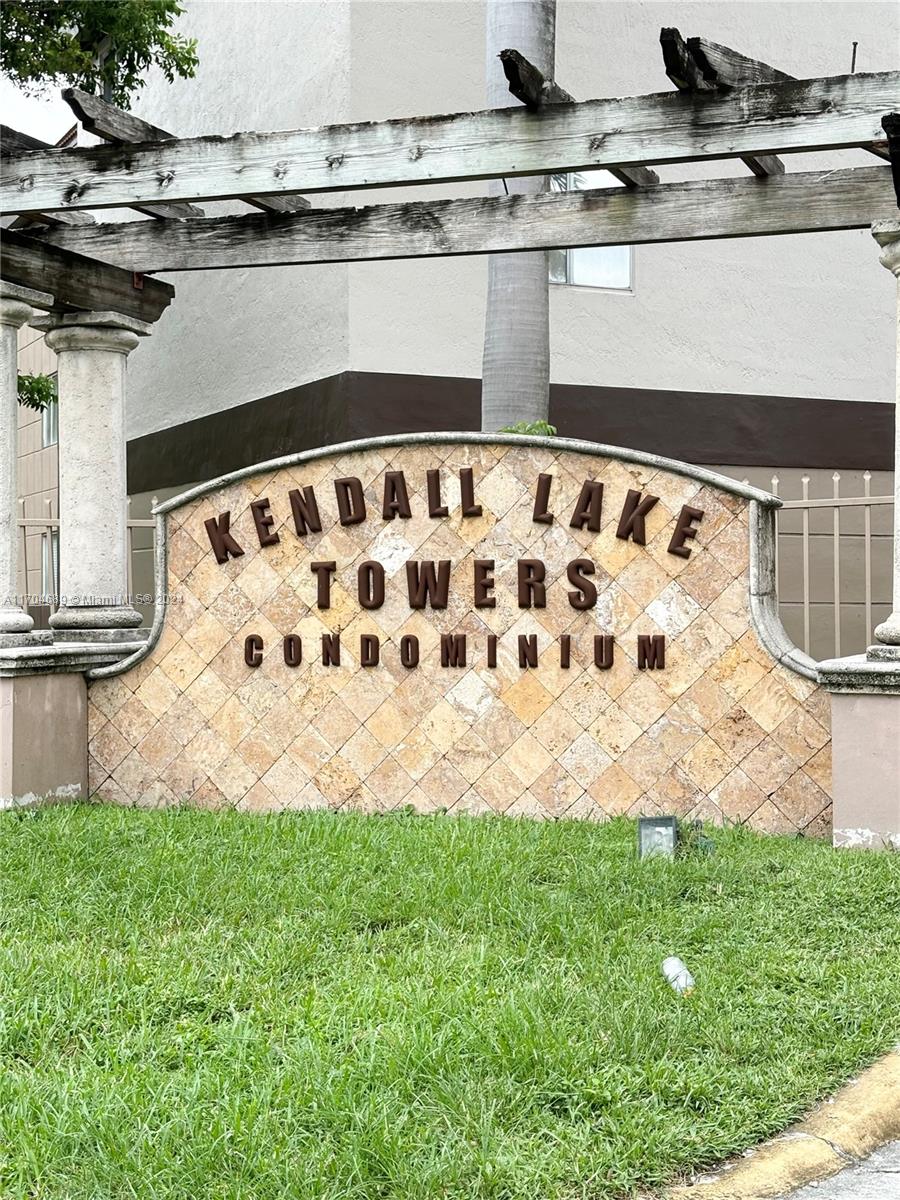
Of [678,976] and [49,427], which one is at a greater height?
[49,427]

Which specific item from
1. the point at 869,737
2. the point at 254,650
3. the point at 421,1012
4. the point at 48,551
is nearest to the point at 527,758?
the point at 254,650

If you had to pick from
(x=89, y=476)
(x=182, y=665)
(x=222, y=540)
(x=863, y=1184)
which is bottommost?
(x=863, y=1184)

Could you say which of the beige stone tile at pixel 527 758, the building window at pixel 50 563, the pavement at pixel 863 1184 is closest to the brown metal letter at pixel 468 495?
the beige stone tile at pixel 527 758

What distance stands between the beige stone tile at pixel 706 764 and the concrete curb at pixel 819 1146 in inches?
148

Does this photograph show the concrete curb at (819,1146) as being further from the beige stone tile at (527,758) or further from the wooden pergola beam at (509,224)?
the wooden pergola beam at (509,224)

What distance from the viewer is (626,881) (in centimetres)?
641

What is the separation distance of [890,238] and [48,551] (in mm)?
9527

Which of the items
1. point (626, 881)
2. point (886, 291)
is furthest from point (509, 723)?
point (886, 291)

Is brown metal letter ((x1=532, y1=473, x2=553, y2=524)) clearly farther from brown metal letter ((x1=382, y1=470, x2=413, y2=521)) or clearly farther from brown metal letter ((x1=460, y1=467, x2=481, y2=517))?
brown metal letter ((x1=382, y1=470, x2=413, y2=521))

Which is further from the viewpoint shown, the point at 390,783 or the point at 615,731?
the point at 390,783

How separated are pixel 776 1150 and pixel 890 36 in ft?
→ 41.3

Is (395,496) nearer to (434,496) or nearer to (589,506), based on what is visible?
(434,496)

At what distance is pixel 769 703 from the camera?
26.4 feet

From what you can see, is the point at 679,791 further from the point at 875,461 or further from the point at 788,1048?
the point at 875,461
